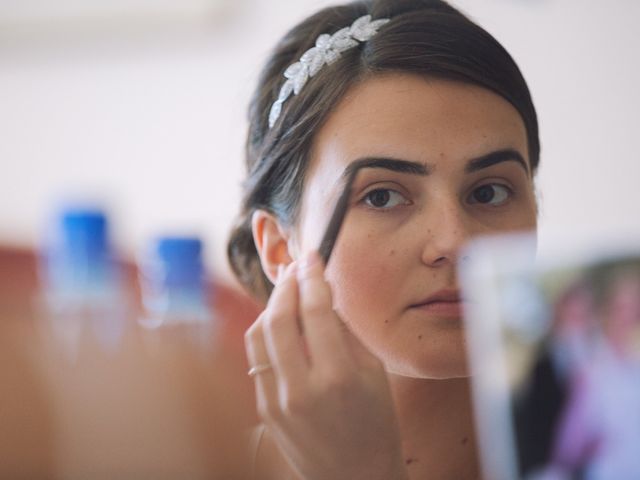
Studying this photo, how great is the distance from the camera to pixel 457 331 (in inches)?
16.0

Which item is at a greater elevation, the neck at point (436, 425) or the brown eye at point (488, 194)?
the brown eye at point (488, 194)

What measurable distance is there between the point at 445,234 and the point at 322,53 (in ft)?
0.50

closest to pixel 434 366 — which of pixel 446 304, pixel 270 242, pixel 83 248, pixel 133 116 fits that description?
pixel 446 304

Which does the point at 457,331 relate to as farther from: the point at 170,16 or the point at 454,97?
the point at 170,16

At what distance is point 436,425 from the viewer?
431 millimetres

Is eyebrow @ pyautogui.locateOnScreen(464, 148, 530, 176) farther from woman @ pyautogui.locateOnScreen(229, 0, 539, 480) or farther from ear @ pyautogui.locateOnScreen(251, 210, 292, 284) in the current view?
ear @ pyautogui.locateOnScreen(251, 210, 292, 284)

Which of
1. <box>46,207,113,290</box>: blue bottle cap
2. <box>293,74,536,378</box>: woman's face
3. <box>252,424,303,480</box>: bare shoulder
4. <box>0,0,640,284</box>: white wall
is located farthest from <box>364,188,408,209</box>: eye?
<box>0,0,640,284</box>: white wall

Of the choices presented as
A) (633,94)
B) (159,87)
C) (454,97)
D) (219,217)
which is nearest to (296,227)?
(454,97)

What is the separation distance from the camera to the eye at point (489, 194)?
0.42 metres

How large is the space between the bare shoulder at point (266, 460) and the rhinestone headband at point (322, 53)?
0.61 feet

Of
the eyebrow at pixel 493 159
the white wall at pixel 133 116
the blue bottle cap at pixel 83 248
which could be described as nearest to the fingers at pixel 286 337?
the eyebrow at pixel 493 159

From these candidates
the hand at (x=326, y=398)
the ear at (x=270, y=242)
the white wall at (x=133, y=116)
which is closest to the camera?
the hand at (x=326, y=398)

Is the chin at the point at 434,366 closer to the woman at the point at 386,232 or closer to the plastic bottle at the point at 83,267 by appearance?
the woman at the point at 386,232

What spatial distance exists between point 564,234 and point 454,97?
0.10 metres
